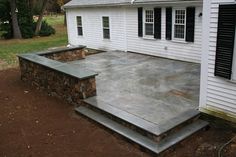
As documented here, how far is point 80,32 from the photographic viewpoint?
17.2m

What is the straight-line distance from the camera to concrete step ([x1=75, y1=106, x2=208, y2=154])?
5363 millimetres

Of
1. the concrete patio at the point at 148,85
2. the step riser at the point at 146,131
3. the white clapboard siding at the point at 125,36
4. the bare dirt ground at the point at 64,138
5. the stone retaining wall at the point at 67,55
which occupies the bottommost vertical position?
the bare dirt ground at the point at 64,138

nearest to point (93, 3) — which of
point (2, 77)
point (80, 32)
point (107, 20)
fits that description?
point (107, 20)

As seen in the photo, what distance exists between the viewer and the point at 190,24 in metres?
10.8

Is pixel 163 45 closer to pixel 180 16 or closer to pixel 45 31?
pixel 180 16

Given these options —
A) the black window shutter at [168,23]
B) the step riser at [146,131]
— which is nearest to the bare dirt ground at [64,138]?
the step riser at [146,131]

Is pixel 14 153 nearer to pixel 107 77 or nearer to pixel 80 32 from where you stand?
pixel 107 77

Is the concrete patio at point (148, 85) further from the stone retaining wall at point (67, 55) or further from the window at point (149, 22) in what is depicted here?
the window at point (149, 22)

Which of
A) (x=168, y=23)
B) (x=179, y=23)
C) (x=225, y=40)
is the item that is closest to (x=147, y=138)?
(x=225, y=40)

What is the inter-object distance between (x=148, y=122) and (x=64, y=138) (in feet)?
6.08

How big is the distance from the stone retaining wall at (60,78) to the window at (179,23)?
16.6 ft

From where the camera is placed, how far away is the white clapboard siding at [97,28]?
46.4 ft

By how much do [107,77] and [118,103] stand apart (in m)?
2.58

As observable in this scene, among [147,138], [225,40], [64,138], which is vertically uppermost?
[225,40]
